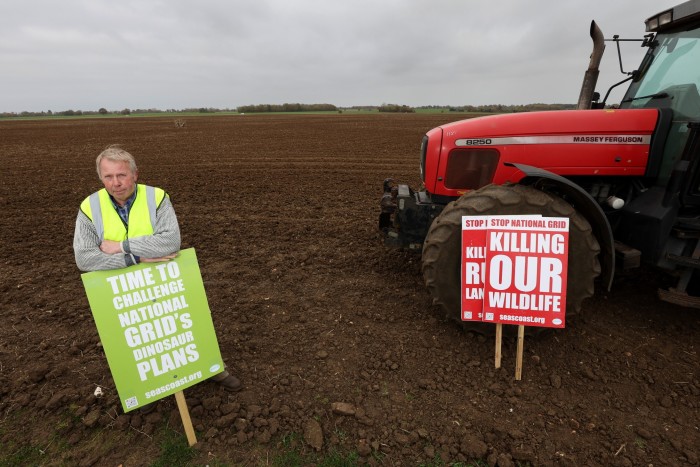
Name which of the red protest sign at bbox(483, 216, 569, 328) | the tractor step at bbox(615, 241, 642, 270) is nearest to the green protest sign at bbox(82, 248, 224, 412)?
the red protest sign at bbox(483, 216, 569, 328)

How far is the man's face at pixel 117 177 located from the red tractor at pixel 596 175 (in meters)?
2.09

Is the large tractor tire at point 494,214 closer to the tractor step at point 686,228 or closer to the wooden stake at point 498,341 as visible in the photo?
the wooden stake at point 498,341

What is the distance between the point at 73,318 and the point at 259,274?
1.81 meters

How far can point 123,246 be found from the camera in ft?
7.27

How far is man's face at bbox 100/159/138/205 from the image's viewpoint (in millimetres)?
2207

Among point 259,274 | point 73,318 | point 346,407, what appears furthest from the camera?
point 259,274

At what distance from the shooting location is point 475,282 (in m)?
2.80

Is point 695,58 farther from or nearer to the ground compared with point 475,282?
Answer: farther from the ground

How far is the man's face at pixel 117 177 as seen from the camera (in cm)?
221

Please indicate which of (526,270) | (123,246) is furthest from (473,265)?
(123,246)

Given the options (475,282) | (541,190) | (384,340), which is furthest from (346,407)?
(541,190)

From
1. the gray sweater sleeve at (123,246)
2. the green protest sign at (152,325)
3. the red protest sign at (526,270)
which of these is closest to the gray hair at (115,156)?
the gray sweater sleeve at (123,246)

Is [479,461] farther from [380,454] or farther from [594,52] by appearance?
[594,52]

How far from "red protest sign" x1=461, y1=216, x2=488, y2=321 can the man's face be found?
2.19m
